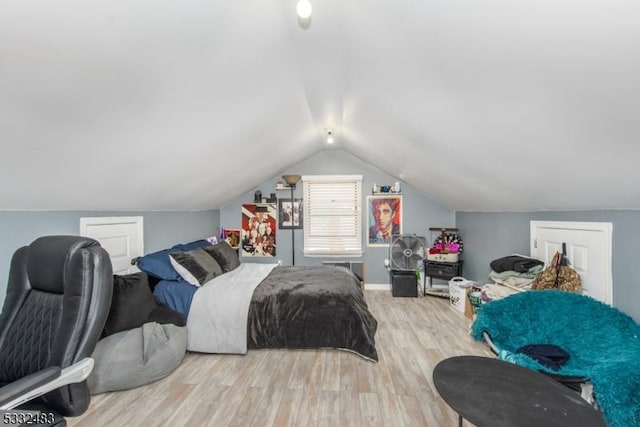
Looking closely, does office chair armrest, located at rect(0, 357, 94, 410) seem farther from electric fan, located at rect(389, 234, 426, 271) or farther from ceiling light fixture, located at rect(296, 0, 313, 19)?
electric fan, located at rect(389, 234, 426, 271)

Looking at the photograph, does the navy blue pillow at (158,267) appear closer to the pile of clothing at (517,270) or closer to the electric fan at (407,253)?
the electric fan at (407,253)

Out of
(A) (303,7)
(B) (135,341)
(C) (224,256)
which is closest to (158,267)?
(B) (135,341)

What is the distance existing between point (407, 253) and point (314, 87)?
9.98ft

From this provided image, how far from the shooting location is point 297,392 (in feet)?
7.32

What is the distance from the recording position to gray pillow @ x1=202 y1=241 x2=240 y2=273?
12.0 feet

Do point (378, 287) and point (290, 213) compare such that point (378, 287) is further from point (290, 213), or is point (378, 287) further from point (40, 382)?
point (40, 382)

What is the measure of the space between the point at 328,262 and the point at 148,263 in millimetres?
2864

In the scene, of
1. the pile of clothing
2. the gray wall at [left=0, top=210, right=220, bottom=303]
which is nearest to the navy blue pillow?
the gray wall at [left=0, top=210, right=220, bottom=303]

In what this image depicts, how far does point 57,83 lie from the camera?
1269 millimetres

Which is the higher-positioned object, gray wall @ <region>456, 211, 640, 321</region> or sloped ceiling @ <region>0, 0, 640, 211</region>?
sloped ceiling @ <region>0, 0, 640, 211</region>

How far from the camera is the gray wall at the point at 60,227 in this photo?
2039mm

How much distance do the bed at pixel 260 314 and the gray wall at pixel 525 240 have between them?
1.93 metres

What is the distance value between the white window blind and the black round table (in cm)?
346

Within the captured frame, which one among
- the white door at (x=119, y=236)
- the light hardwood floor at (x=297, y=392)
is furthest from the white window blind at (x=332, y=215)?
the white door at (x=119, y=236)
